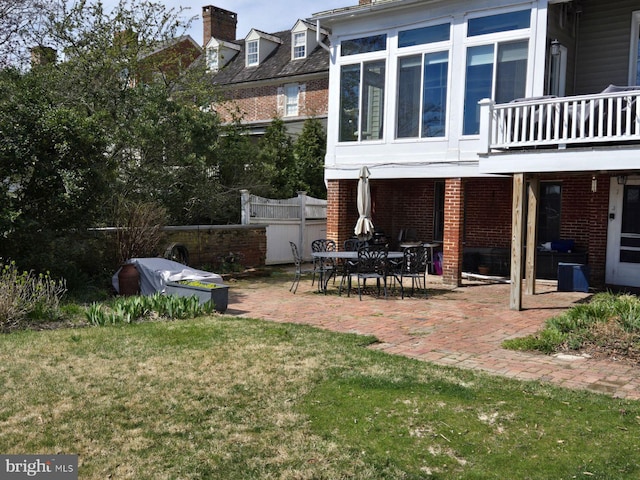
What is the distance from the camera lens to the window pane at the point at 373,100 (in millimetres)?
14288

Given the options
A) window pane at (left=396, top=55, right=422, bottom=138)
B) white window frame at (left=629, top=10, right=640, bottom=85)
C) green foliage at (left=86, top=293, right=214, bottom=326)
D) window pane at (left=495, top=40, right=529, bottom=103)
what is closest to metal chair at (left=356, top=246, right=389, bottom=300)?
green foliage at (left=86, top=293, right=214, bottom=326)

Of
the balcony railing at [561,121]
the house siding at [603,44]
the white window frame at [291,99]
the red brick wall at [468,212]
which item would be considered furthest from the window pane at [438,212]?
the white window frame at [291,99]

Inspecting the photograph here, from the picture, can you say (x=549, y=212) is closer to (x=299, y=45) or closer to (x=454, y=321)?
(x=454, y=321)

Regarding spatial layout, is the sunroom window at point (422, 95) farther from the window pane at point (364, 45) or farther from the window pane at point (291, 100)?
the window pane at point (291, 100)

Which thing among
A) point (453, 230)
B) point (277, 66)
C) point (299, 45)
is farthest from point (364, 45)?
point (277, 66)

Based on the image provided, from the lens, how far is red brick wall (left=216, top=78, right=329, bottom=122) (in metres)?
23.7

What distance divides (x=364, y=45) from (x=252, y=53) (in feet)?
46.6

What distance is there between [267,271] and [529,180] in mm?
7272

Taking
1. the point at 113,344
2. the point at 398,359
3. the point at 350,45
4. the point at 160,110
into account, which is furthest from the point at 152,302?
the point at 350,45

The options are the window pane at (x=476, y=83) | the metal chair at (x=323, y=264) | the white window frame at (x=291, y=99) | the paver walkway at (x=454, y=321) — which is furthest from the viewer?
the white window frame at (x=291, y=99)

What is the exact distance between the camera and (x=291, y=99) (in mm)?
24953

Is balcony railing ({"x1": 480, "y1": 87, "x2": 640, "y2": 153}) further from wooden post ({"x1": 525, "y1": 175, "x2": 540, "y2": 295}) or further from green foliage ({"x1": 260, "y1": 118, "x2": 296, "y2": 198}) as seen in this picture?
green foliage ({"x1": 260, "y1": 118, "x2": 296, "y2": 198})

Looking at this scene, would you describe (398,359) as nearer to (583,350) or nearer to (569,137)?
(583,350)

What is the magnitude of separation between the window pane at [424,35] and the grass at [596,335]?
7734 millimetres
